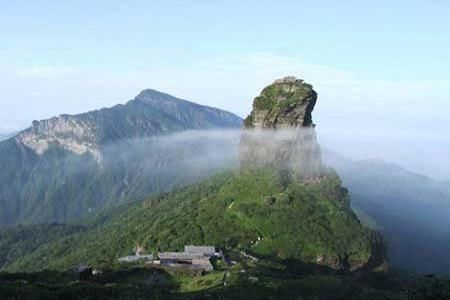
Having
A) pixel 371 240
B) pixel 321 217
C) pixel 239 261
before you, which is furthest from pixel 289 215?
pixel 239 261

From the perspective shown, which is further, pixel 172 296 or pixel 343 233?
pixel 343 233

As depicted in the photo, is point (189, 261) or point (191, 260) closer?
point (189, 261)

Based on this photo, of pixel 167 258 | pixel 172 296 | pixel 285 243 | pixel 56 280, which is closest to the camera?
pixel 172 296

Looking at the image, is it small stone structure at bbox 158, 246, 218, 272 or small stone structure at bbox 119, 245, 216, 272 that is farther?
small stone structure at bbox 158, 246, 218, 272

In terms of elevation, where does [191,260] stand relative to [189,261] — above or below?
above

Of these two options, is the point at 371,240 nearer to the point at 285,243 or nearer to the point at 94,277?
the point at 285,243

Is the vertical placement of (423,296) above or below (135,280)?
above

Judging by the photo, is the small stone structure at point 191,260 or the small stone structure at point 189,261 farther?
the small stone structure at point 191,260

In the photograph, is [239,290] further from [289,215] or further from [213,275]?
[289,215]

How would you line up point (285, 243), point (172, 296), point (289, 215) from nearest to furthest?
point (172, 296), point (285, 243), point (289, 215)
